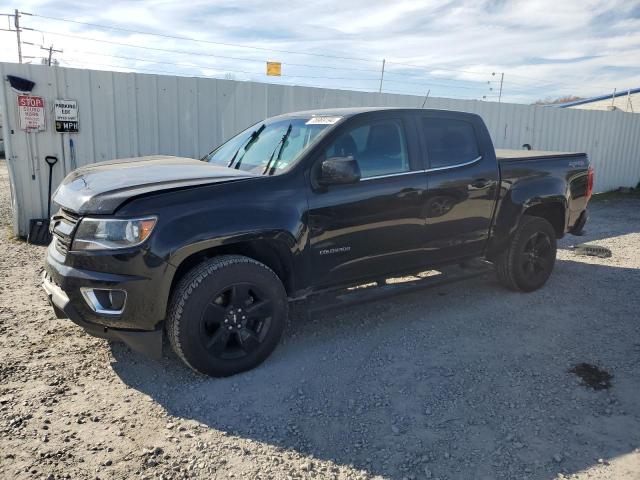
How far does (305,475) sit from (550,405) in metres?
1.71

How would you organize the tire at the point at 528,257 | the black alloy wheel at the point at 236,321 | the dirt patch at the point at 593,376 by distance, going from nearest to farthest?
the black alloy wheel at the point at 236,321 → the dirt patch at the point at 593,376 → the tire at the point at 528,257

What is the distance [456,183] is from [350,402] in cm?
225

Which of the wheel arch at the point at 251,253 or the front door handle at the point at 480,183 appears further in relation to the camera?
the front door handle at the point at 480,183

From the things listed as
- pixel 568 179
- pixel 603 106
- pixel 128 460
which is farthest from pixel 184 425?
pixel 603 106

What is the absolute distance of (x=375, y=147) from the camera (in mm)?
4238

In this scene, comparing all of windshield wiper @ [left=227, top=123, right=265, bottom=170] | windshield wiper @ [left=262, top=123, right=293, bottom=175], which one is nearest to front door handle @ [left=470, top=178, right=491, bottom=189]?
windshield wiper @ [left=262, top=123, right=293, bottom=175]

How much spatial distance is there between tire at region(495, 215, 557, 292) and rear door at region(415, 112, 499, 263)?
1.56 ft

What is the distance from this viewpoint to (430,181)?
444 cm

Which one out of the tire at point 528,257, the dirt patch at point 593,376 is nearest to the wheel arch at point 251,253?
the dirt patch at point 593,376

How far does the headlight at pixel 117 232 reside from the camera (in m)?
3.20

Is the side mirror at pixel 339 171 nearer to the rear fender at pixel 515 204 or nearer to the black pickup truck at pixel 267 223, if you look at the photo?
the black pickup truck at pixel 267 223

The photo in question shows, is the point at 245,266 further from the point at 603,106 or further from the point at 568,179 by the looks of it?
the point at 603,106

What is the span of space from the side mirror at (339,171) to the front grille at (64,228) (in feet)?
5.57

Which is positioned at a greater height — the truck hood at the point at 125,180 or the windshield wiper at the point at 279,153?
the windshield wiper at the point at 279,153
